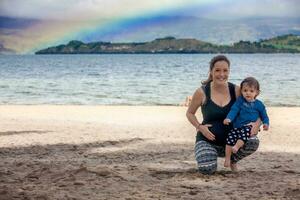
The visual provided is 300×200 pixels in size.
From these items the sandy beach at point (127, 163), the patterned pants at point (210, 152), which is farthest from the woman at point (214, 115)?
the sandy beach at point (127, 163)

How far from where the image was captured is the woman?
20.5ft

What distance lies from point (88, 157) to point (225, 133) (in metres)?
2.38

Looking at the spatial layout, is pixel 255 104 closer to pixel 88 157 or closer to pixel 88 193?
pixel 88 193

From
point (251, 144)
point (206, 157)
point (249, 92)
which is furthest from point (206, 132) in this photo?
point (249, 92)

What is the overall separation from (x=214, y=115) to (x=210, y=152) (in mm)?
418

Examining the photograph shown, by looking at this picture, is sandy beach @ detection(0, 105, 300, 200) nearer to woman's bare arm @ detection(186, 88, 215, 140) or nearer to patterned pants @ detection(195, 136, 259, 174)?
patterned pants @ detection(195, 136, 259, 174)

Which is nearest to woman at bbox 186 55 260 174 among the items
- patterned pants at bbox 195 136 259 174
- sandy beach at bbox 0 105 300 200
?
patterned pants at bbox 195 136 259 174

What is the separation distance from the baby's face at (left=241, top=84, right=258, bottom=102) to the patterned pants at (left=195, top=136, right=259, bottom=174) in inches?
18.5

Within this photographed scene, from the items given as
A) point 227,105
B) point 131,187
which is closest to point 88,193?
point 131,187

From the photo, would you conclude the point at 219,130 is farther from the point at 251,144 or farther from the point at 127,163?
the point at 127,163

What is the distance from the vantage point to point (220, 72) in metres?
6.24

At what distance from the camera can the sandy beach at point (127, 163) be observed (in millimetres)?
5473

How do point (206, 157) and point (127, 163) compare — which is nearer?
point (206, 157)

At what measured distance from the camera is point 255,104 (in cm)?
612
